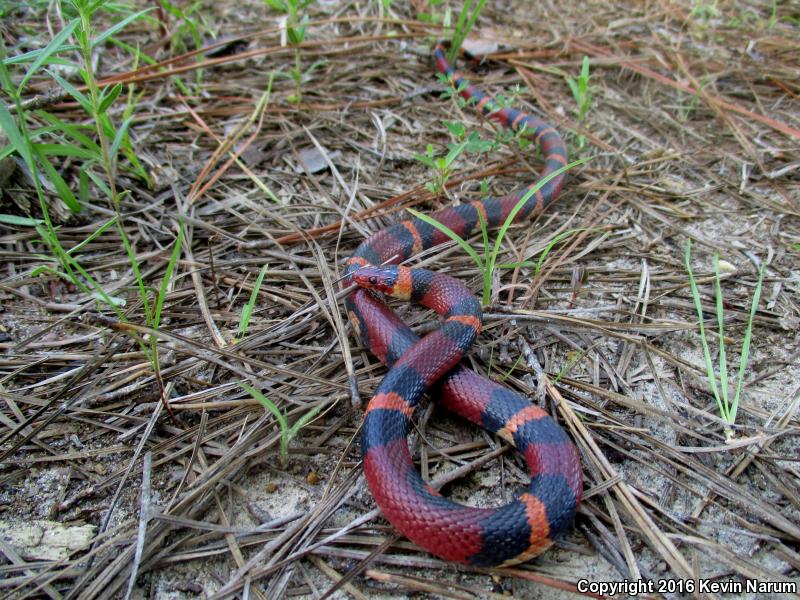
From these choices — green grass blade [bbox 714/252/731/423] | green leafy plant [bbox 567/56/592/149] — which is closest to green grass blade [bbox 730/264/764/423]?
green grass blade [bbox 714/252/731/423]

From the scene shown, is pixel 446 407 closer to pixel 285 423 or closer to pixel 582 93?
pixel 285 423

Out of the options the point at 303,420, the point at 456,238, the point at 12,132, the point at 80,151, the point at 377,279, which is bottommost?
the point at 303,420

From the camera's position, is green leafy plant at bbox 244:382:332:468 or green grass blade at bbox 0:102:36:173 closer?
green leafy plant at bbox 244:382:332:468

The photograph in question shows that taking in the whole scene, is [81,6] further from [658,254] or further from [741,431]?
[741,431]

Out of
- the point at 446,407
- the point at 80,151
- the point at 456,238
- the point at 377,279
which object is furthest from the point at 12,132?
the point at 446,407

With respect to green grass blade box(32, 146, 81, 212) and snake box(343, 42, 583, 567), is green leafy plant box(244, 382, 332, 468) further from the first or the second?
green grass blade box(32, 146, 81, 212)

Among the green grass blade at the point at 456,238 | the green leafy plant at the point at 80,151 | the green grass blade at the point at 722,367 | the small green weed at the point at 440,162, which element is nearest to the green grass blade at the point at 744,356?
the green grass blade at the point at 722,367

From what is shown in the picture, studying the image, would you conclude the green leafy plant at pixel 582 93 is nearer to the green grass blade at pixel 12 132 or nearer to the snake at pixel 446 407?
the snake at pixel 446 407
